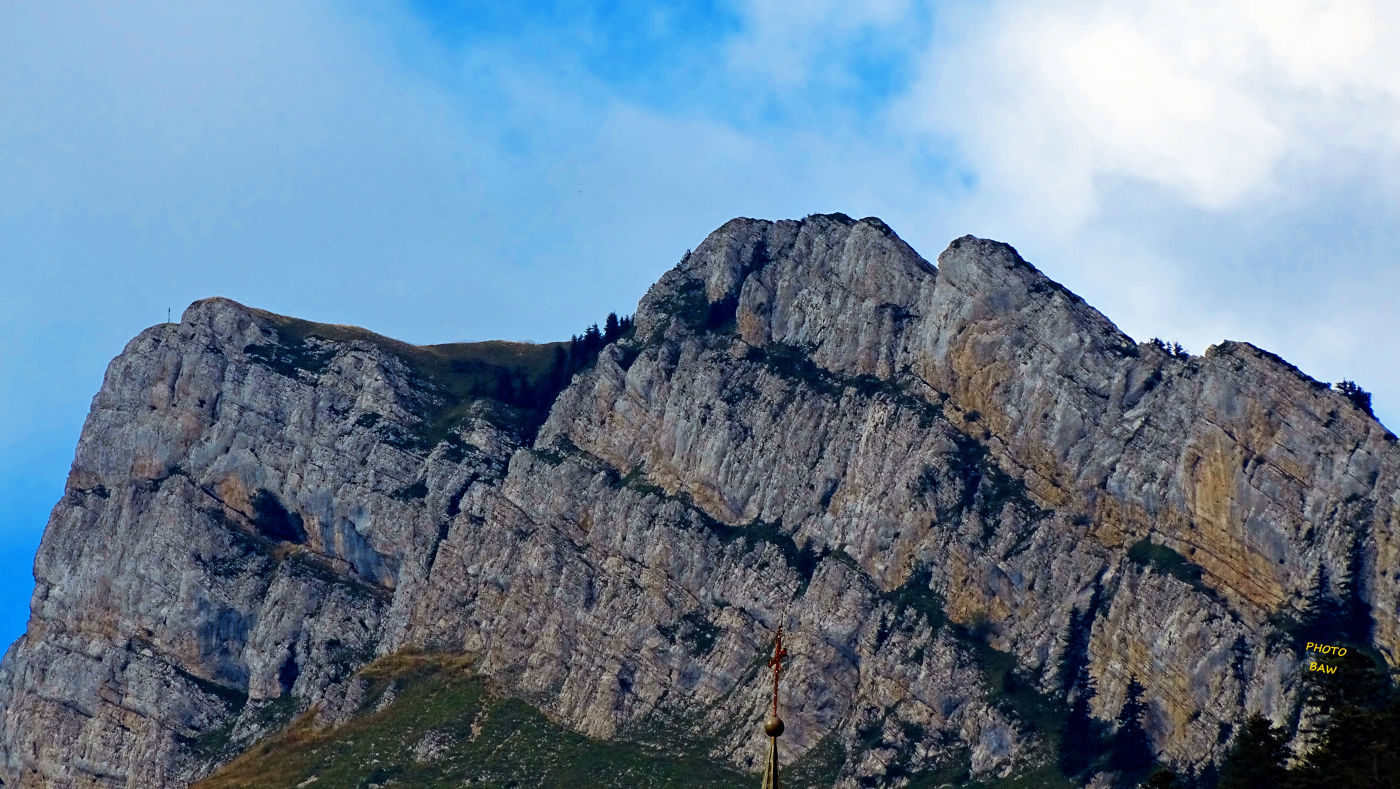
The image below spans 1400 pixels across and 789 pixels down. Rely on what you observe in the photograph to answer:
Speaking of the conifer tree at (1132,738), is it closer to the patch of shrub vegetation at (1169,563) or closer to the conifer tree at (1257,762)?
the patch of shrub vegetation at (1169,563)

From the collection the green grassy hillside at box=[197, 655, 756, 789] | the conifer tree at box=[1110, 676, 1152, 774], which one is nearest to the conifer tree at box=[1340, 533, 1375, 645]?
the conifer tree at box=[1110, 676, 1152, 774]

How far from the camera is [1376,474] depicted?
169 metres

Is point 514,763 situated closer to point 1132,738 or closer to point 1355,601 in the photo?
point 1132,738

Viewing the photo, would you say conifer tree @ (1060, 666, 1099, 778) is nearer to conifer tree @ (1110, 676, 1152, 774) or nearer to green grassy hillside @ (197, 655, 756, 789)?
Answer: conifer tree @ (1110, 676, 1152, 774)

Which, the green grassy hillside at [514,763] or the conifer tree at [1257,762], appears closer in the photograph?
the conifer tree at [1257,762]

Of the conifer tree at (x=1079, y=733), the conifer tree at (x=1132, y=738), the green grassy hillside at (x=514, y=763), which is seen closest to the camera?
the conifer tree at (x=1132, y=738)

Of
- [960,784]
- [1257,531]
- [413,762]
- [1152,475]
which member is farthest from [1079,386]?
[413,762]

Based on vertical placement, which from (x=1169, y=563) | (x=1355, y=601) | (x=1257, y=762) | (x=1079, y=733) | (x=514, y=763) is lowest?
(x=514, y=763)

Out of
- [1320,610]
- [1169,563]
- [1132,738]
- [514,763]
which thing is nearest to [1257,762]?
[1320,610]

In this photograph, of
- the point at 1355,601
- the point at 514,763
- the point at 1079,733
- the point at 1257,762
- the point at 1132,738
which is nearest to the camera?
the point at 1257,762

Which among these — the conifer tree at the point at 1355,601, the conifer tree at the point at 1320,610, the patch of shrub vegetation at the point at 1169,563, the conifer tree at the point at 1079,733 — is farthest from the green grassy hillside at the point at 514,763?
the conifer tree at the point at 1355,601

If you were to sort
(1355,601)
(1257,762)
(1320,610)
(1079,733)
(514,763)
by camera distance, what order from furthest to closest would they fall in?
(514,763)
(1079,733)
(1320,610)
(1355,601)
(1257,762)

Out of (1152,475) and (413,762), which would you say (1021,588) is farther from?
(413,762)

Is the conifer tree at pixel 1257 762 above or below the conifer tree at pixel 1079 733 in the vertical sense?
below
